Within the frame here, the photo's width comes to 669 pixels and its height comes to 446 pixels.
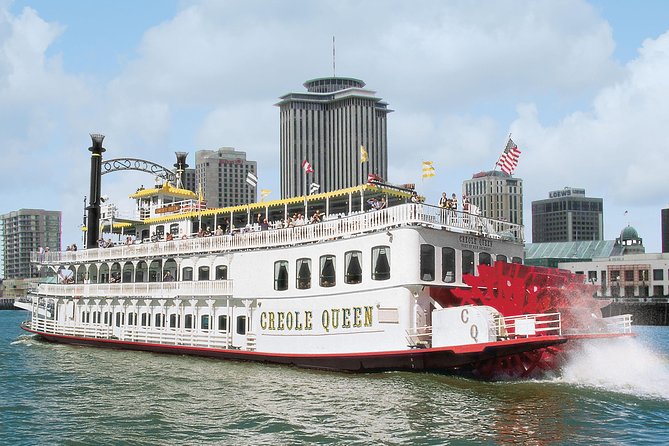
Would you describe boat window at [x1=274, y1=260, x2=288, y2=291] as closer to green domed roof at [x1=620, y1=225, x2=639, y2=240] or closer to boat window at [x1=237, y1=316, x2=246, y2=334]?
boat window at [x1=237, y1=316, x2=246, y2=334]

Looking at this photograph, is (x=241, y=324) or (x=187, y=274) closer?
(x=241, y=324)

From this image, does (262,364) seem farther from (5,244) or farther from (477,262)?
(5,244)

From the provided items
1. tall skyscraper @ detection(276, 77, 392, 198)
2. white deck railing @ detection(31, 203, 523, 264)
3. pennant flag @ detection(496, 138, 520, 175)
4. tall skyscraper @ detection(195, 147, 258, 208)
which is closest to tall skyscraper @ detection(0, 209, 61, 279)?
tall skyscraper @ detection(276, 77, 392, 198)

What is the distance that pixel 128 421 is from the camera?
568 inches

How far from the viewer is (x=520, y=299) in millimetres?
19203

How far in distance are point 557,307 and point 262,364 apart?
860 cm

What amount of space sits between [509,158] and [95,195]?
1991 cm

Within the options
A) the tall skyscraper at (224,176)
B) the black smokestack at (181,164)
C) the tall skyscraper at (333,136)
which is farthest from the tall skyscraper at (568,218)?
the black smokestack at (181,164)

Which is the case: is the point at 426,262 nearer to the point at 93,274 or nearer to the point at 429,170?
the point at 429,170

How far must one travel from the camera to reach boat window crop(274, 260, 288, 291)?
22266 mm

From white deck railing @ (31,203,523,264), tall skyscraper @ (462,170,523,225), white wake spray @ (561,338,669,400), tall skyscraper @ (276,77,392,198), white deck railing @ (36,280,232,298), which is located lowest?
white wake spray @ (561,338,669,400)

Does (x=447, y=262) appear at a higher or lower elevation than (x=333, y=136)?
lower

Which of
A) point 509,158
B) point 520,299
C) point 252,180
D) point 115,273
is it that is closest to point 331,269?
point 520,299

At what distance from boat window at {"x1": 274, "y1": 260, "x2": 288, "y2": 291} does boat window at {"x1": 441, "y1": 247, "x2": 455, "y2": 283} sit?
16.5ft
